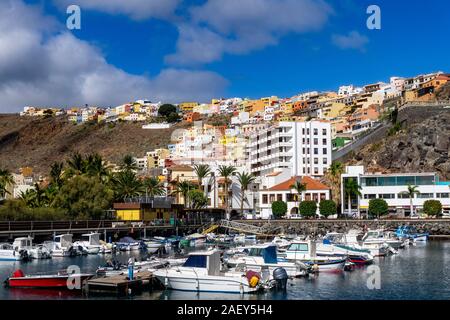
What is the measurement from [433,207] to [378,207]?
9794mm

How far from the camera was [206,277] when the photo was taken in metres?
38.2

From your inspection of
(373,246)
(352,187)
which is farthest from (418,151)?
(373,246)

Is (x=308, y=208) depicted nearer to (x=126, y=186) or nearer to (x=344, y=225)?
(x=344, y=225)

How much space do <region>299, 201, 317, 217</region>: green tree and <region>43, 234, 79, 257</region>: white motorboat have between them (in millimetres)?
52292

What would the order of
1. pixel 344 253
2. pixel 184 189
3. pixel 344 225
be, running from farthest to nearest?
pixel 184 189 < pixel 344 225 < pixel 344 253

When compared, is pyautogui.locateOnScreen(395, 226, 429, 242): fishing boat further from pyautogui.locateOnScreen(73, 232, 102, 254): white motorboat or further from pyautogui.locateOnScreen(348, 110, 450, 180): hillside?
pyautogui.locateOnScreen(73, 232, 102, 254): white motorboat

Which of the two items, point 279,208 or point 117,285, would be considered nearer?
point 117,285

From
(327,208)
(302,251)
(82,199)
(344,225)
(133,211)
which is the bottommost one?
(302,251)

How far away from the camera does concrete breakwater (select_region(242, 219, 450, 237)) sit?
99.6m

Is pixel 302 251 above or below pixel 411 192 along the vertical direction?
below

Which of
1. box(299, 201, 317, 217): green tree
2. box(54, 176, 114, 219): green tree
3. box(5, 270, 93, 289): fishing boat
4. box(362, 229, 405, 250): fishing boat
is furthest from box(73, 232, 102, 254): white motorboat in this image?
box(299, 201, 317, 217): green tree
